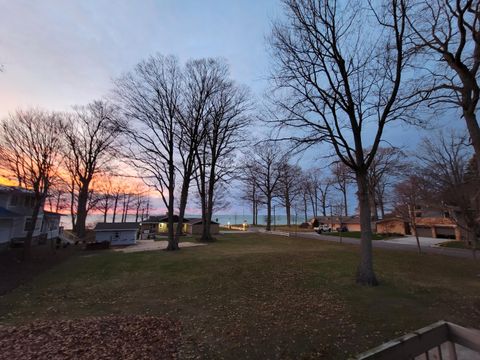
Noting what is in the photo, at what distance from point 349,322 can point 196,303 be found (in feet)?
16.7

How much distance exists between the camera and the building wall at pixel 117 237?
35938 millimetres

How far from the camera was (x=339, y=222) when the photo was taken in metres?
64.1

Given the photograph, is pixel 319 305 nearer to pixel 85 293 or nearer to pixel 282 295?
pixel 282 295

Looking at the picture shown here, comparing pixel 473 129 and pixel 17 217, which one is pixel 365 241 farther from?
pixel 17 217

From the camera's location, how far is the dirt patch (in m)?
6.05

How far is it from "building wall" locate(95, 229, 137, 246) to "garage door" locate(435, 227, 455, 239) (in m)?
45.0

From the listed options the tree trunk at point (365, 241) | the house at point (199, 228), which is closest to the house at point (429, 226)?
the house at point (199, 228)

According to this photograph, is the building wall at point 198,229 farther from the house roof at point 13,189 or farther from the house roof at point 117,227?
the house roof at point 13,189

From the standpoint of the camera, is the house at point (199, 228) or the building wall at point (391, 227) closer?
the building wall at point (391, 227)

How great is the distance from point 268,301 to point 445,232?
44505 mm

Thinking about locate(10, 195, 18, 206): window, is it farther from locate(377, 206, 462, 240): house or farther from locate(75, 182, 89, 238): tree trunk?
locate(377, 206, 462, 240): house

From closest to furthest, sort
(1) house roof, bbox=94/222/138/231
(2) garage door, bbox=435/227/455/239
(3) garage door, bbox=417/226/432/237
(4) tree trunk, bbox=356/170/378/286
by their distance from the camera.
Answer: (4) tree trunk, bbox=356/170/378/286 → (1) house roof, bbox=94/222/138/231 → (2) garage door, bbox=435/227/455/239 → (3) garage door, bbox=417/226/432/237

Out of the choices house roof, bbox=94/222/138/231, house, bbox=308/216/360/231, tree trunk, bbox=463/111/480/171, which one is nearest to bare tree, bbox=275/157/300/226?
house, bbox=308/216/360/231

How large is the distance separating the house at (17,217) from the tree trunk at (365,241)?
27868 mm
